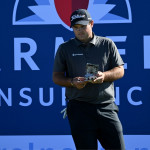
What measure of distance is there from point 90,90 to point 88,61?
208mm

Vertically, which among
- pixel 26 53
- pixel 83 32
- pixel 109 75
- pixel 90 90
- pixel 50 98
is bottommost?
pixel 50 98

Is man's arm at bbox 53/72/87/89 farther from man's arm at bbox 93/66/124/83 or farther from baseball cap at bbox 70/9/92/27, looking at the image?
baseball cap at bbox 70/9/92/27

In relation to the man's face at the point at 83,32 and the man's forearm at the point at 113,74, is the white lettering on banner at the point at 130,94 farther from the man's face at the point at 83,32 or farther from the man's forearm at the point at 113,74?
the man's face at the point at 83,32

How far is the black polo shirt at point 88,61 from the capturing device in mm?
2811

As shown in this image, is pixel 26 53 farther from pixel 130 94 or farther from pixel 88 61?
A: pixel 88 61

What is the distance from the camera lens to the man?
278 cm

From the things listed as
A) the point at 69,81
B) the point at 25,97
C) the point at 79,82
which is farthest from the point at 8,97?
the point at 79,82

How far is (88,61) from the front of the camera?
281 centimetres

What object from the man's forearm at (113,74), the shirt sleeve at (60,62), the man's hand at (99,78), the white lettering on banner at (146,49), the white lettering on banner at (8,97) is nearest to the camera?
the man's hand at (99,78)

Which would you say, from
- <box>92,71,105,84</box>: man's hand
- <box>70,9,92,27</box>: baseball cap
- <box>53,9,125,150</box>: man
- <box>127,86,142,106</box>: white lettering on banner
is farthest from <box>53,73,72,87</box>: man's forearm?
<box>127,86,142,106</box>: white lettering on banner

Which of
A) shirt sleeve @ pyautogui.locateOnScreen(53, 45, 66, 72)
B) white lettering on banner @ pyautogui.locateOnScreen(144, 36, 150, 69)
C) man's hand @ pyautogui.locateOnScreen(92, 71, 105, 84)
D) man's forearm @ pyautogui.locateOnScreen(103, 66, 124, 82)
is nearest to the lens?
man's hand @ pyautogui.locateOnScreen(92, 71, 105, 84)

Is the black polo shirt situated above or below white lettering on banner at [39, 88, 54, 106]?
above

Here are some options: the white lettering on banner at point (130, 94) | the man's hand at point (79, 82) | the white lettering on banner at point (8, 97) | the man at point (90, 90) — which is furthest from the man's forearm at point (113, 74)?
Result: the white lettering on banner at point (8, 97)

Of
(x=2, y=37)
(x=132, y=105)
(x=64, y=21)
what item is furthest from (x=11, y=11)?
(x=132, y=105)
